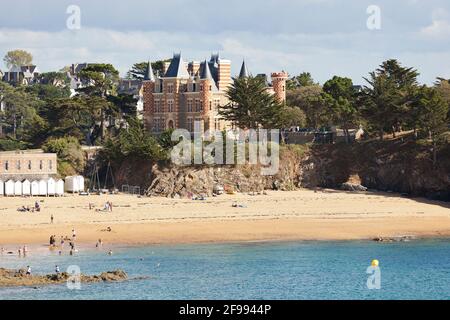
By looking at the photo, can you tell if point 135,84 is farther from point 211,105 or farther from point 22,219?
point 22,219

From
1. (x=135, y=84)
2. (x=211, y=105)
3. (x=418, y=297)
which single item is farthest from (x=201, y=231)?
(x=135, y=84)

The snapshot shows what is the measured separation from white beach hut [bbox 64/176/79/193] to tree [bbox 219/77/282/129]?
16.9m

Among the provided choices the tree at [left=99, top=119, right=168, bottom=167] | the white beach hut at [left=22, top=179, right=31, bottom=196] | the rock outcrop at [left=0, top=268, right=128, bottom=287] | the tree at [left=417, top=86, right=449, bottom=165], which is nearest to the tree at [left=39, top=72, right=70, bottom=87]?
the tree at [left=99, top=119, right=168, bottom=167]

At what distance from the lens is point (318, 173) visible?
96.2 m

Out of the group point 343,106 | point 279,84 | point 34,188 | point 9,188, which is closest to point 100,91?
point 279,84

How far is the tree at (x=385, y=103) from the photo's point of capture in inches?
3743

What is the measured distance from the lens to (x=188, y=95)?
101375mm

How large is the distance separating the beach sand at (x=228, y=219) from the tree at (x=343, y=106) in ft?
38.6

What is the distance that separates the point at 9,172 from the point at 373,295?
143 feet

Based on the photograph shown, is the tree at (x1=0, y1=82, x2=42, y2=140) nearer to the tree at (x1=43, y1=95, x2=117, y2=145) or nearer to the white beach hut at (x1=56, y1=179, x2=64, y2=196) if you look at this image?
the tree at (x1=43, y1=95, x2=117, y2=145)

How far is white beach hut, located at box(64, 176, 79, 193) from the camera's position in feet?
286

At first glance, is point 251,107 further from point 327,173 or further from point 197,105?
point 327,173
